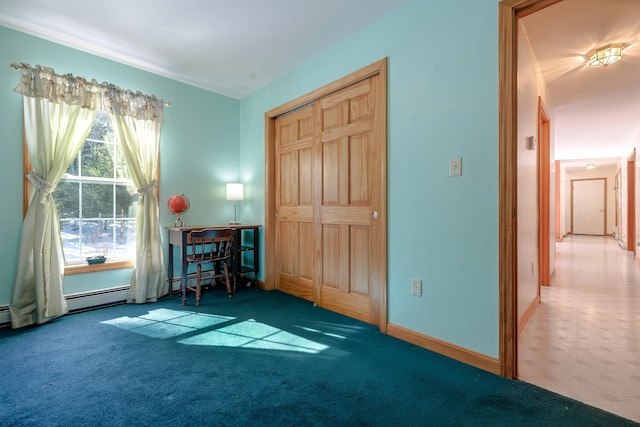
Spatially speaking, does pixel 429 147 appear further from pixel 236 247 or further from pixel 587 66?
pixel 236 247

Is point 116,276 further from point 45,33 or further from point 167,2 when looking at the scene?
point 167,2

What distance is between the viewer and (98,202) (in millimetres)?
3133

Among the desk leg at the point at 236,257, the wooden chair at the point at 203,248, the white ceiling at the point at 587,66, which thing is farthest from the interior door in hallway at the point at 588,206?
the wooden chair at the point at 203,248

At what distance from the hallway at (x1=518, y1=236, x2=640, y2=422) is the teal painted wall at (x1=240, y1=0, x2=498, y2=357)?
43 centimetres

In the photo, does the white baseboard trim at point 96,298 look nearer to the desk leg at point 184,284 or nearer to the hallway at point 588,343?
the desk leg at point 184,284

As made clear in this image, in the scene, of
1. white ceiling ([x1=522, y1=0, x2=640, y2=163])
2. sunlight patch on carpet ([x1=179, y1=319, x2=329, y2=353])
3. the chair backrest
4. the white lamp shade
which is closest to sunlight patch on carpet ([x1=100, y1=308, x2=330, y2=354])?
sunlight patch on carpet ([x1=179, y1=319, x2=329, y2=353])

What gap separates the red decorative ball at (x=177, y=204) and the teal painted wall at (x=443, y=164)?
241cm

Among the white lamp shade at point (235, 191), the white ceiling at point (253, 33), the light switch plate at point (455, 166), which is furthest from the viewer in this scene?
the white lamp shade at point (235, 191)

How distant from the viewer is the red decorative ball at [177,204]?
3.49 m

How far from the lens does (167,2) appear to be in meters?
2.30

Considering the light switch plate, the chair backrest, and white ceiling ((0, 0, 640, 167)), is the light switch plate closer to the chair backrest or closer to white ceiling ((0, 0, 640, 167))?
white ceiling ((0, 0, 640, 167))

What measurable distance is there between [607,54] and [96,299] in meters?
5.35

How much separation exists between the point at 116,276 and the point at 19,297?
2.46 ft

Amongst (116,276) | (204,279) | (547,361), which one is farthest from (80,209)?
(547,361)
